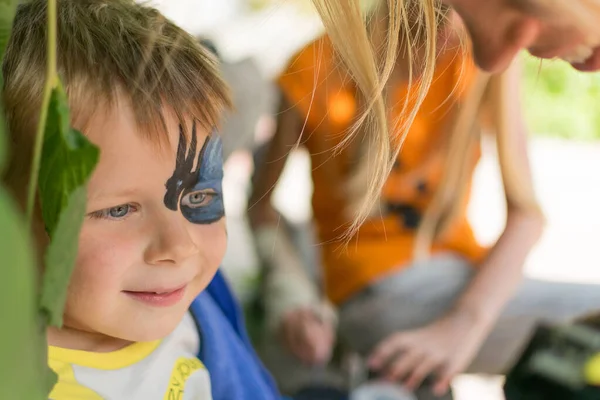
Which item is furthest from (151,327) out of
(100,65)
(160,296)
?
(100,65)

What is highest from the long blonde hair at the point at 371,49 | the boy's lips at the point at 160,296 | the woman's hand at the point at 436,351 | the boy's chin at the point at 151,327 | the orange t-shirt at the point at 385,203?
the long blonde hair at the point at 371,49

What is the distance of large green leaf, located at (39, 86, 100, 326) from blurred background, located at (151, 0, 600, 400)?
323mm

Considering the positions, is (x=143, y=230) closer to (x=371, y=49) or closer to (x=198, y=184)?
(x=198, y=184)

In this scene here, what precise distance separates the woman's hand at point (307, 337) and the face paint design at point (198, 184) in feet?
1.44

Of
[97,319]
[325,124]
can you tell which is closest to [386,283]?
[325,124]

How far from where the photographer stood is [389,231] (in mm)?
866

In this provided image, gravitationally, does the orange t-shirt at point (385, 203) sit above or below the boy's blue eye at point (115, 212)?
below

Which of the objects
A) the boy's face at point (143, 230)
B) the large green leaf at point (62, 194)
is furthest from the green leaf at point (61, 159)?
the boy's face at point (143, 230)

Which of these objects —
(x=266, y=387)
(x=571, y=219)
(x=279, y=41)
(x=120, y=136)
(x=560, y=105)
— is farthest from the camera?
(x=571, y=219)

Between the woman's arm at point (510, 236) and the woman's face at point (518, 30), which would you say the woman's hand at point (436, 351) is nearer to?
the woman's arm at point (510, 236)

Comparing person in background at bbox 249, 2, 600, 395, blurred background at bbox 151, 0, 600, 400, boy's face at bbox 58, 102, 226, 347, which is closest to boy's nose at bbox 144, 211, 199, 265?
boy's face at bbox 58, 102, 226, 347

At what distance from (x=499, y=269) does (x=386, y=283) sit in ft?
0.47

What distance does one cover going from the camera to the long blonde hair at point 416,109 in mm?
357

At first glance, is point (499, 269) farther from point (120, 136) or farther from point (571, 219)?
point (120, 136)
